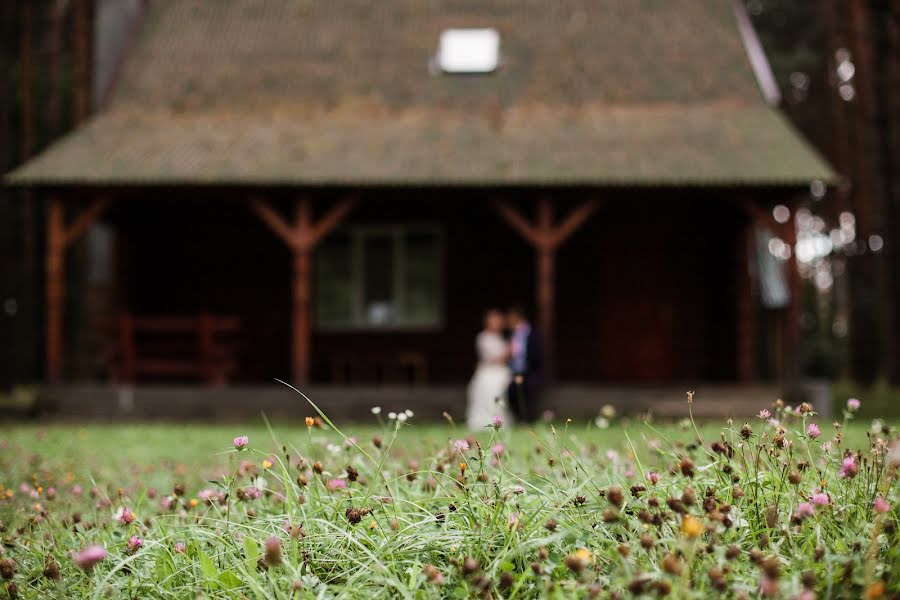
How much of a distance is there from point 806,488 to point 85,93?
60.0 feet

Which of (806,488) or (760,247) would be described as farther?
(760,247)

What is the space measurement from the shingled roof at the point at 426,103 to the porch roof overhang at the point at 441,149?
0.03 m

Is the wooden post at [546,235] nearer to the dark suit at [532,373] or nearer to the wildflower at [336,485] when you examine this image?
the dark suit at [532,373]

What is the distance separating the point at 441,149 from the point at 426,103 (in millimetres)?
1677

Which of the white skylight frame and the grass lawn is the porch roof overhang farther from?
the grass lawn

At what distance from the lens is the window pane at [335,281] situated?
14922mm

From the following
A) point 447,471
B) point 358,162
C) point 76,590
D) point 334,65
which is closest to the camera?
point 76,590

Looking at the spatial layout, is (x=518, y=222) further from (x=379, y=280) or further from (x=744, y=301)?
(x=744, y=301)

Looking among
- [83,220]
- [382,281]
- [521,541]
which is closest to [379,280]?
[382,281]

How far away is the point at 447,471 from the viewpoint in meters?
3.83

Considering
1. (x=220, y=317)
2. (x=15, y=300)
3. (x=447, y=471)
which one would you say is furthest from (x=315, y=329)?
(x=447, y=471)

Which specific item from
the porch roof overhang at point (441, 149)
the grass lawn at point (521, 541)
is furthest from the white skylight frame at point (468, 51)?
the grass lawn at point (521, 541)

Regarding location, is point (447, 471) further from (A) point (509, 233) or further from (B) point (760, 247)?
(B) point (760, 247)

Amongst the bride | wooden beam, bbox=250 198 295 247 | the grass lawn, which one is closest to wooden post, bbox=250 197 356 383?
wooden beam, bbox=250 198 295 247
